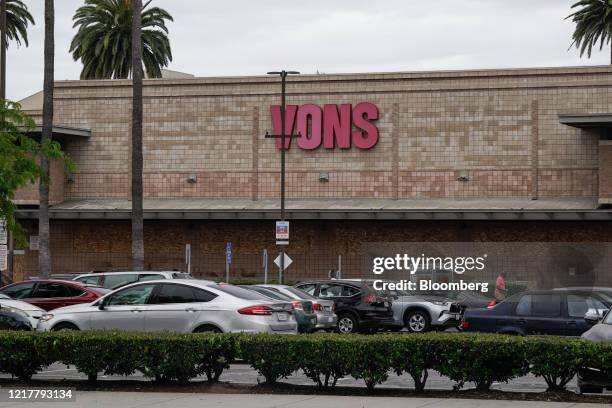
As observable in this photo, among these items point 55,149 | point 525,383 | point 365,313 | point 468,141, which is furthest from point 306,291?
point 468,141

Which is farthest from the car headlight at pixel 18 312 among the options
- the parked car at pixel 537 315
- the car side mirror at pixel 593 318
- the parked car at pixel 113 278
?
the car side mirror at pixel 593 318

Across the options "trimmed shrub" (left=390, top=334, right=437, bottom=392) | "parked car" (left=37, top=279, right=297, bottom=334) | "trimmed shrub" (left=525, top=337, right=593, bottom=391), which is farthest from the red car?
"trimmed shrub" (left=525, top=337, right=593, bottom=391)

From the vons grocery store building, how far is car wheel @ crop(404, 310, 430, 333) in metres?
13.9

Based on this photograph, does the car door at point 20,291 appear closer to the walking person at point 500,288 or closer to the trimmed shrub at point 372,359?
the walking person at point 500,288

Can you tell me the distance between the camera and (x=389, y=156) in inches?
2007

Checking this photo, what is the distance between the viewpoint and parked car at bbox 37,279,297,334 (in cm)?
2200

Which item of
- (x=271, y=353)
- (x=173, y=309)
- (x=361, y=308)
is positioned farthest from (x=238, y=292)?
(x=361, y=308)

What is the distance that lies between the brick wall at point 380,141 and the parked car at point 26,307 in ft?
83.0

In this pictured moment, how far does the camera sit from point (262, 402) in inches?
652

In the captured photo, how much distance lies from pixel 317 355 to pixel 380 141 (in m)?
34.3

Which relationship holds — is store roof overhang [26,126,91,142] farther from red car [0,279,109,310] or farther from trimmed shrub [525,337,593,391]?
trimmed shrub [525,337,593,391]

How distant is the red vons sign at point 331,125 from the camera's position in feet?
168

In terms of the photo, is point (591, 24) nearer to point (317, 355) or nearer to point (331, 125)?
point (331, 125)

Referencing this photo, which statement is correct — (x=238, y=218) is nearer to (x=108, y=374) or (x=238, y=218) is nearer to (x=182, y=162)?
(x=182, y=162)
